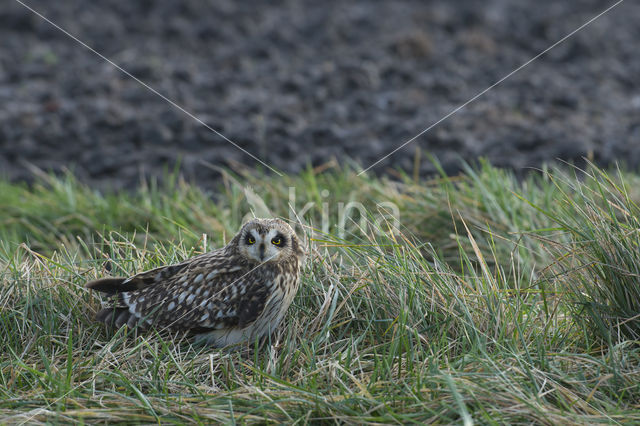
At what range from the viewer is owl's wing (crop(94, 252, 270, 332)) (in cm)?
354

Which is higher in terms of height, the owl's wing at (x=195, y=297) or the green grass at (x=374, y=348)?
the owl's wing at (x=195, y=297)

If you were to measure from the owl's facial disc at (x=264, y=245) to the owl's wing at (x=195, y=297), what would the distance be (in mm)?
108

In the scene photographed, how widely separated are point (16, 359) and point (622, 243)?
2.78 meters

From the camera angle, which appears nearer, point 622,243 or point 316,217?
point 622,243

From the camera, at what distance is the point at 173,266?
371 centimetres

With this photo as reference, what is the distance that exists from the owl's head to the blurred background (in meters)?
3.20

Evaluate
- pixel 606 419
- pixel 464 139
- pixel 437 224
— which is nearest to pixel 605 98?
pixel 464 139

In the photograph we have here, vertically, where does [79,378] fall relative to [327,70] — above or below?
below

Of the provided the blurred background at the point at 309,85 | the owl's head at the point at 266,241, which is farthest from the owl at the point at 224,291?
the blurred background at the point at 309,85

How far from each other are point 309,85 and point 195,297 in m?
6.09

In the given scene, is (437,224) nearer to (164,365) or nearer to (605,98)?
(164,365)

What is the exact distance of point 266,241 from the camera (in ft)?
11.5

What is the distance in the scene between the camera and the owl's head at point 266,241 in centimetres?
351

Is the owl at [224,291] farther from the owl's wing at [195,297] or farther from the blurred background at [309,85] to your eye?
the blurred background at [309,85]
